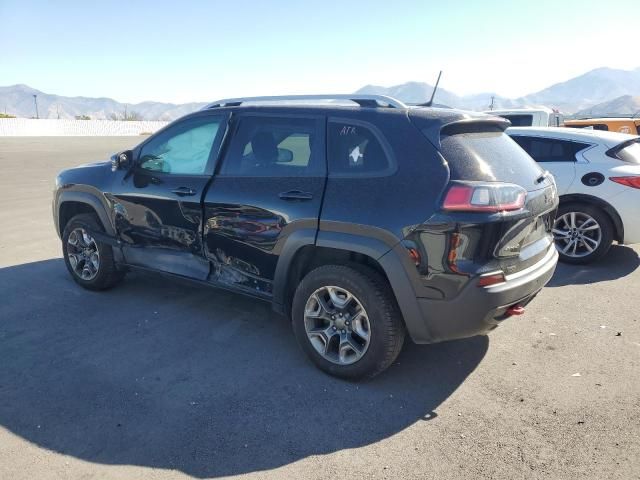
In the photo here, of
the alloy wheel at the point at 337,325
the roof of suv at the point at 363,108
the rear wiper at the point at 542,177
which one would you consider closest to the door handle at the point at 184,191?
the roof of suv at the point at 363,108

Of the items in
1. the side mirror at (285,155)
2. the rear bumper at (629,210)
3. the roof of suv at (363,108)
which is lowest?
the rear bumper at (629,210)

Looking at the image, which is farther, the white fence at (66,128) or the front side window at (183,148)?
the white fence at (66,128)

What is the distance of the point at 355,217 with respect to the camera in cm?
317

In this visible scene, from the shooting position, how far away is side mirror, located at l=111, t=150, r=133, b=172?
4570 mm

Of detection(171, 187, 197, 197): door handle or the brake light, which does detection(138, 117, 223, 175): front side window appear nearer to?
detection(171, 187, 197, 197): door handle

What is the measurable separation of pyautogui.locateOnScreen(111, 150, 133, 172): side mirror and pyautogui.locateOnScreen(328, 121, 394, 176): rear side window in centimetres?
219

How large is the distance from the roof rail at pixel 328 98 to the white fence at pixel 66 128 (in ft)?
118

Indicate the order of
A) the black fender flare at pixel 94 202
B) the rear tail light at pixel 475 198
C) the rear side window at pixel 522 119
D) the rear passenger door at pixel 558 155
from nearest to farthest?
the rear tail light at pixel 475 198 → the black fender flare at pixel 94 202 → the rear passenger door at pixel 558 155 → the rear side window at pixel 522 119

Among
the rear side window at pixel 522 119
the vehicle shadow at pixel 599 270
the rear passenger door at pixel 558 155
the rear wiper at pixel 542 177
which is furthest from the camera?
the rear side window at pixel 522 119

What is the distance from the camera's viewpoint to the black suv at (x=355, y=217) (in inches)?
116

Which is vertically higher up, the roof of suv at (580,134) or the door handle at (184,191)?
the roof of suv at (580,134)

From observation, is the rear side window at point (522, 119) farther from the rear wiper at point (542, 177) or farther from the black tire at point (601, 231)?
the rear wiper at point (542, 177)

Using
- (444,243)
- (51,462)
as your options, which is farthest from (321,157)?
(51,462)

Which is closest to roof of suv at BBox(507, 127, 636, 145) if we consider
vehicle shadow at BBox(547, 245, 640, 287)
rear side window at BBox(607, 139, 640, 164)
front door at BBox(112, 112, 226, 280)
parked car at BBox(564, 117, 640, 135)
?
rear side window at BBox(607, 139, 640, 164)
